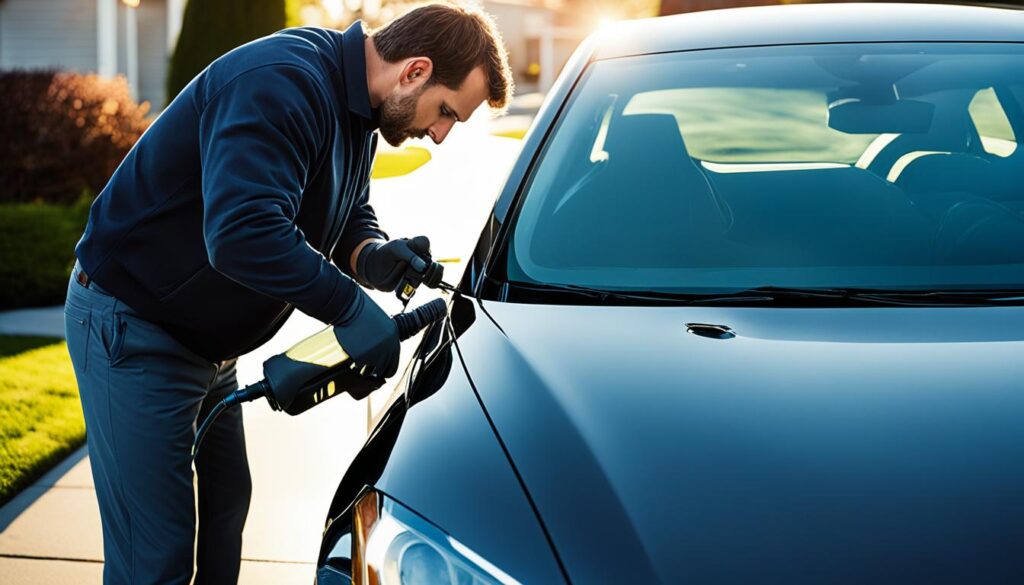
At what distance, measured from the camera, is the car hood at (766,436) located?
4.67 feet

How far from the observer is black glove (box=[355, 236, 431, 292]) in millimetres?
2217

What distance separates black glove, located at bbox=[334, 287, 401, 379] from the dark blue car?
7 cm

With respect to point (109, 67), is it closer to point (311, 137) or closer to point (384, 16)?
point (311, 137)

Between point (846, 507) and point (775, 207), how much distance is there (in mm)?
1076

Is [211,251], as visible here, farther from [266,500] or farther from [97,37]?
Answer: [97,37]

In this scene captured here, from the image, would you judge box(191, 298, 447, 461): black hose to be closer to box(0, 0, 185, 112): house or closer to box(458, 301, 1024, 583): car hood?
box(458, 301, 1024, 583): car hood

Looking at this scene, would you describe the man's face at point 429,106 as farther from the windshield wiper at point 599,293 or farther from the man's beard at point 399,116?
the windshield wiper at point 599,293

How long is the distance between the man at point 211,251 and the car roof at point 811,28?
0.69 m

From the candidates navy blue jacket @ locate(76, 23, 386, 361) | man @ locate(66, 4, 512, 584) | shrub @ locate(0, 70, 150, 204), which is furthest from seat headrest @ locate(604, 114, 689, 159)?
shrub @ locate(0, 70, 150, 204)

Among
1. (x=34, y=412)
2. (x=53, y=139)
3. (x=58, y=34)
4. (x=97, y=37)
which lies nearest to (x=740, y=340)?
(x=34, y=412)

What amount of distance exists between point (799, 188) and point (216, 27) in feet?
31.5

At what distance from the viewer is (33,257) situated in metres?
7.04

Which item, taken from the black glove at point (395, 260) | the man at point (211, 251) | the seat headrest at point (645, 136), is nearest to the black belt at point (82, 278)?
the man at point (211, 251)

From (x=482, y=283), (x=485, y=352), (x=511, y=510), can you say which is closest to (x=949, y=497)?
(x=511, y=510)
